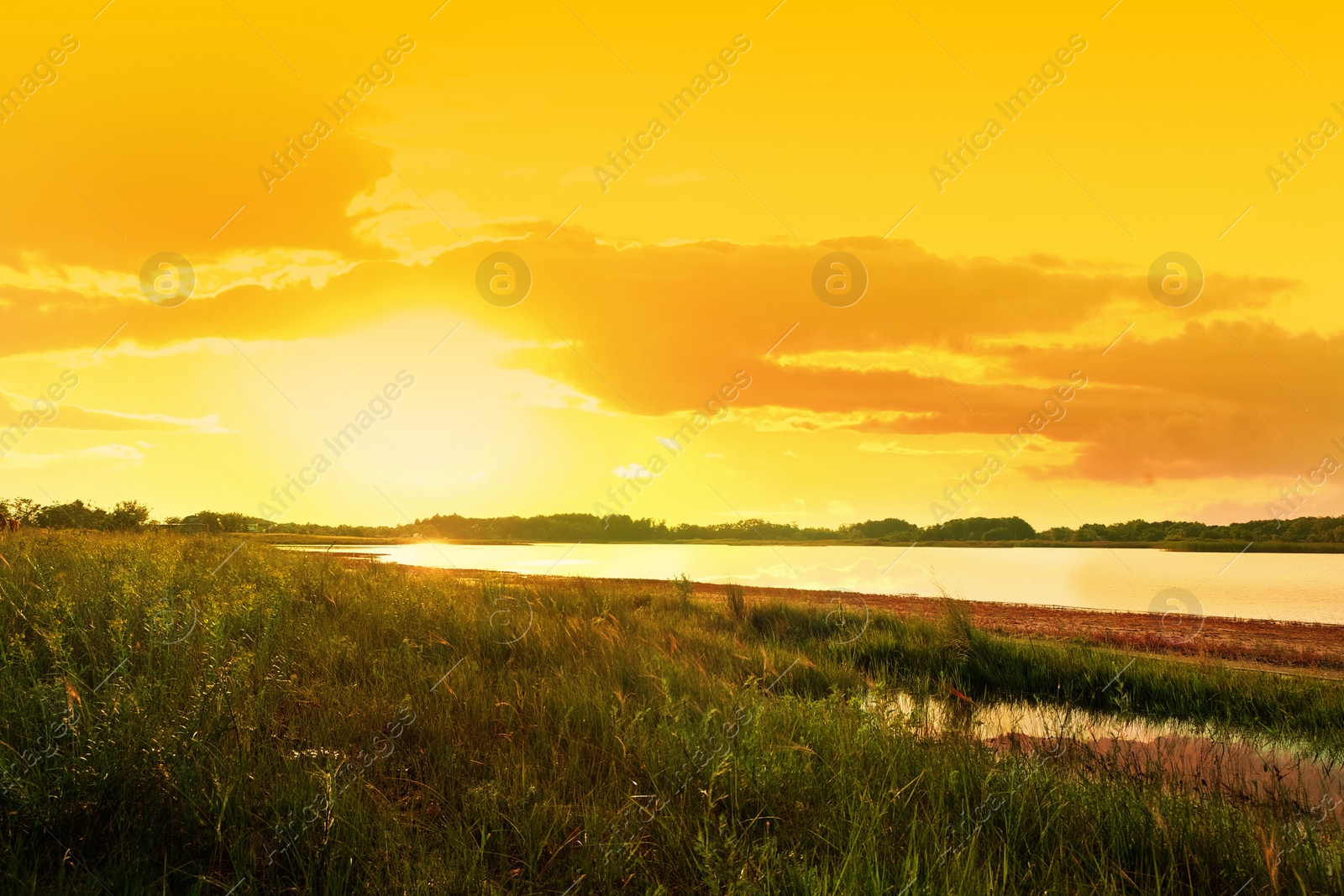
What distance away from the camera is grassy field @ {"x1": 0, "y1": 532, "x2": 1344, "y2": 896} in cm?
333

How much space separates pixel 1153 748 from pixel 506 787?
6.81 m

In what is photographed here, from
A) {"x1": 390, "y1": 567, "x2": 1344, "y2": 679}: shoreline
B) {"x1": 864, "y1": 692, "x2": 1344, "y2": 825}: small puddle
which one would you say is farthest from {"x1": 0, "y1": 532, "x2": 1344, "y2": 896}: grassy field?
{"x1": 390, "y1": 567, "x2": 1344, "y2": 679}: shoreline

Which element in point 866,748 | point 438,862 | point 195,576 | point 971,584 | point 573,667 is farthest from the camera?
point 971,584

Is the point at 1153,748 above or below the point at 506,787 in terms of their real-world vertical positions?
above

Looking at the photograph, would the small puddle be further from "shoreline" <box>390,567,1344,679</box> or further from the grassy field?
"shoreline" <box>390,567,1344,679</box>

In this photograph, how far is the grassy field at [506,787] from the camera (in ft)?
10.9

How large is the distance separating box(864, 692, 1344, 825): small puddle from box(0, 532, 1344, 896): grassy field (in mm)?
183

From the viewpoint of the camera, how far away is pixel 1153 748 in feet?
23.3

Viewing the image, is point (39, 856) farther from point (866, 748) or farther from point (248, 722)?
point (866, 748)

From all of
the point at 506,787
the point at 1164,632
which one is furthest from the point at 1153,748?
the point at 1164,632

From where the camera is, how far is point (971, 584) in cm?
3088

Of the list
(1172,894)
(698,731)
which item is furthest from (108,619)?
(1172,894)

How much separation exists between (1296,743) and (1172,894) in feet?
21.2

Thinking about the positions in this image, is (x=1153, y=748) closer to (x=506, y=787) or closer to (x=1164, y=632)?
(x=506, y=787)
